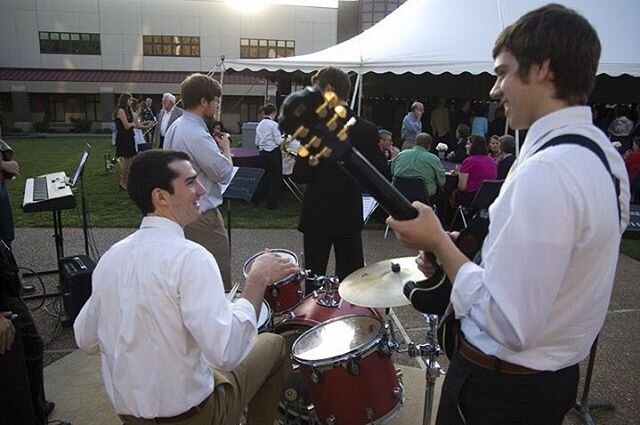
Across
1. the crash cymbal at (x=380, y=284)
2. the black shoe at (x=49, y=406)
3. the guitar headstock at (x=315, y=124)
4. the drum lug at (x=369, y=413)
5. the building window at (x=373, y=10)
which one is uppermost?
the building window at (x=373, y=10)

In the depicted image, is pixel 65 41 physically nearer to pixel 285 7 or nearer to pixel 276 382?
pixel 285 7

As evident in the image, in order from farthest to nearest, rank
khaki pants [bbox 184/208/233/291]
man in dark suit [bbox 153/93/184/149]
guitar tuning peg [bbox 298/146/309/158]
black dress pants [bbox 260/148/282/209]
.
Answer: black dress pants [bbox 260/148/282/209], man in dark suit [bbox 153/93/184/149], khaki pants [bbox 184/208/233/291], guitar tuning peg [bbox 298/146/309/158]

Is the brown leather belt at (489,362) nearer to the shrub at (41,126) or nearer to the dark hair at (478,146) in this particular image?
the dark hair at (478,146)

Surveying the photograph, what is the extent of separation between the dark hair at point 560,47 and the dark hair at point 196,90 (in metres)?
2.86

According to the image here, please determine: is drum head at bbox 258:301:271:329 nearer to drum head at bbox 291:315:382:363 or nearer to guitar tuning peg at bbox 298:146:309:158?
drum head at bbox 291:315:382:363

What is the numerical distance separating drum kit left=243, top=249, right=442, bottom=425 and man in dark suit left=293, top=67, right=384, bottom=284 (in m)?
0.70

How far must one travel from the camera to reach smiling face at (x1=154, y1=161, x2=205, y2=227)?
78.2 inches

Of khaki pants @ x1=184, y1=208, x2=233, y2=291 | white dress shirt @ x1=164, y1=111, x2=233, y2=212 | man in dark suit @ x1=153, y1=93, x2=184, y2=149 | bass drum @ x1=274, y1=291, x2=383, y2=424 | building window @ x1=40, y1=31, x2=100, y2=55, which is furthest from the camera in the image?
building window @ x1=40, y1=31, x2=100, y2=55

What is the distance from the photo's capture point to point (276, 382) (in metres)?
2.60

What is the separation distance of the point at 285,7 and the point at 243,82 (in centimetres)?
579

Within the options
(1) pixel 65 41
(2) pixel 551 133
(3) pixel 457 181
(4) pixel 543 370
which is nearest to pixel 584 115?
(2) pixel 551 133

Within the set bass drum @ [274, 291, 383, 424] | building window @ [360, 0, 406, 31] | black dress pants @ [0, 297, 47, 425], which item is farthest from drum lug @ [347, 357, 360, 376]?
building window @ [360, 0, 406, 31]

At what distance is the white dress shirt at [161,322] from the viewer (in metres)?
1.76

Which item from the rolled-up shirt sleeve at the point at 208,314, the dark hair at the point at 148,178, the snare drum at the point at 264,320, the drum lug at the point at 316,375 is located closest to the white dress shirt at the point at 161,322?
the rolled-up shirt sleeve at the point at 208,314
